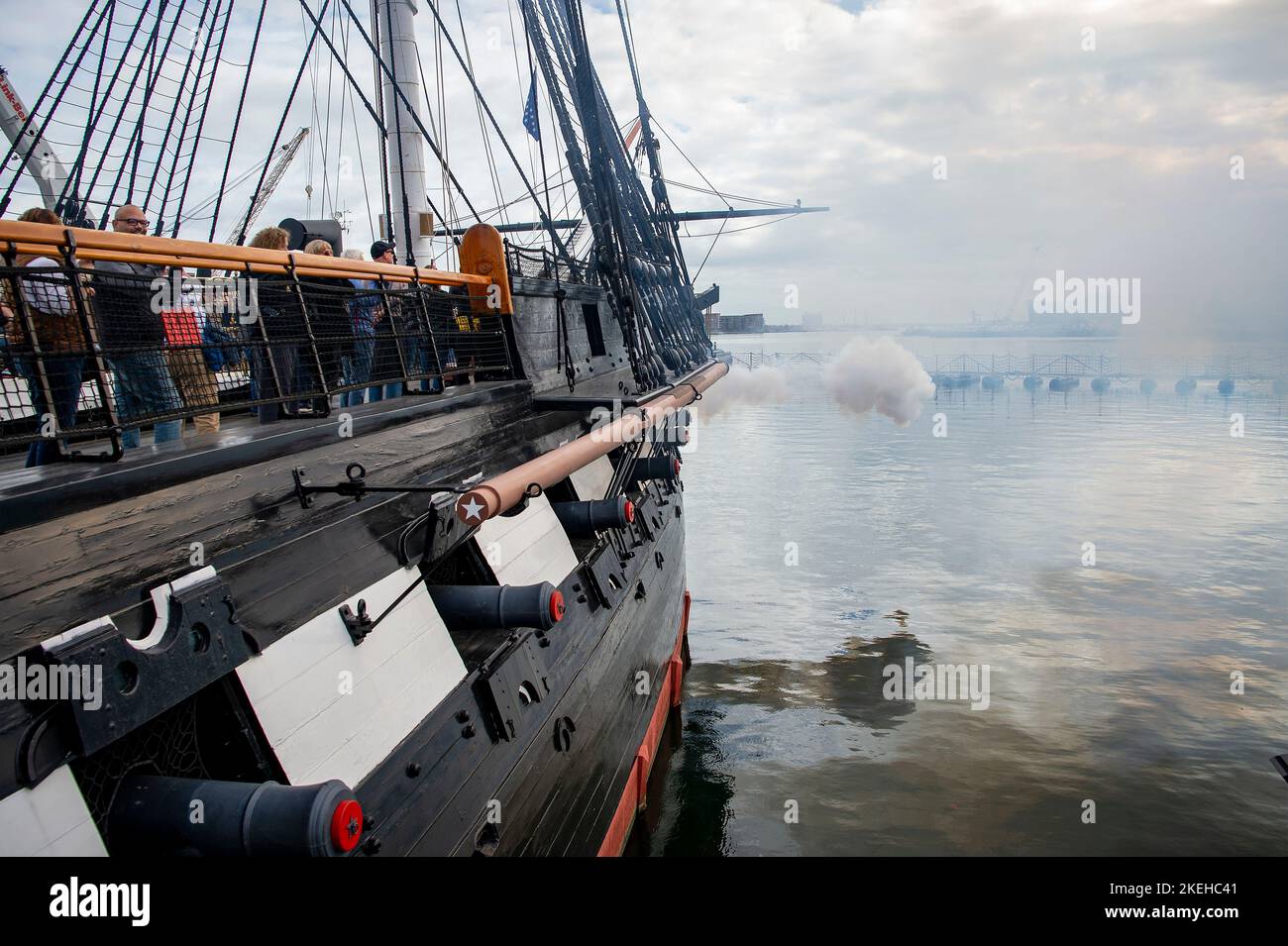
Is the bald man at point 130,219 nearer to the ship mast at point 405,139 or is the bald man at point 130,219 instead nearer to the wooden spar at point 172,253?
the wooden spar at point 172,253

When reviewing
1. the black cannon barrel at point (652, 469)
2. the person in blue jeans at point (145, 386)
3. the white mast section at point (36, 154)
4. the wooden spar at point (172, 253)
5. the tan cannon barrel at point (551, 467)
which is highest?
the white mast section at point (36, 154)

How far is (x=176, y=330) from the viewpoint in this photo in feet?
16.4

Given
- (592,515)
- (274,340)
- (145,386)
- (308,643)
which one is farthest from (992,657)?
(145,386)

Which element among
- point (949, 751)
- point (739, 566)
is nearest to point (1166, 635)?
point (949, 751)

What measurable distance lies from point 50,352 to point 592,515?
4870mm

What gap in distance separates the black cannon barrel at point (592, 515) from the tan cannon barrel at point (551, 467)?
559mm

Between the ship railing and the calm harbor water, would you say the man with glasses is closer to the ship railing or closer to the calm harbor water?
the ship railing

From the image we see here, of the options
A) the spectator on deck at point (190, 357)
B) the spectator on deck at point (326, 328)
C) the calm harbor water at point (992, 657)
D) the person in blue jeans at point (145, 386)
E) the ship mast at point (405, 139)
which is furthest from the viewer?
the ship mast at point (405, 139)

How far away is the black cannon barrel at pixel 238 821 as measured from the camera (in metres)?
2.90

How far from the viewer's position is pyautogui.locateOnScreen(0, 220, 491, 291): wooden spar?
3.31 metres

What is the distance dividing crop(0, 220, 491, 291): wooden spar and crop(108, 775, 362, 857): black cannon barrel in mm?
2213

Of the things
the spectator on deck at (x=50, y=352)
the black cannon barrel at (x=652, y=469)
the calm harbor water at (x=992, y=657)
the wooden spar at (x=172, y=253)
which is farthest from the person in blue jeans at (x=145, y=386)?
the calm harbor water at (x=992, y=657)

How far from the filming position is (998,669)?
583 inches

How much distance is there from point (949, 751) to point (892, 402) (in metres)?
26.6
